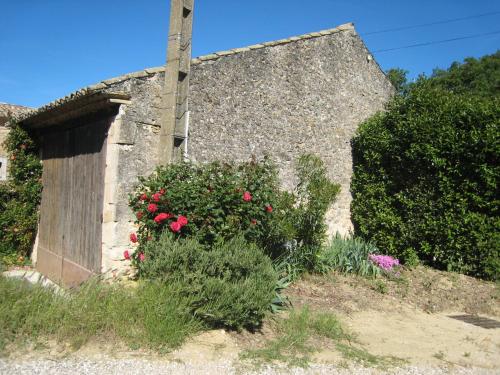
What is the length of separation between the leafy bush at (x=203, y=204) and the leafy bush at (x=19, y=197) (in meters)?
3.70

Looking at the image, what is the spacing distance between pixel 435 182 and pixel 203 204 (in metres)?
4.84

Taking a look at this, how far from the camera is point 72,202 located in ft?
23.7

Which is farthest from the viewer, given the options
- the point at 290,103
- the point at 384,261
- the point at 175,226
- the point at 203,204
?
the point at 290,103

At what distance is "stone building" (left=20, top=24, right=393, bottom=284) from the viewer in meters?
6.04

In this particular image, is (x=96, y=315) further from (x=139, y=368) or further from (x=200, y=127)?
(x=200, y=127)

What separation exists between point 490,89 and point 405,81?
4593mm

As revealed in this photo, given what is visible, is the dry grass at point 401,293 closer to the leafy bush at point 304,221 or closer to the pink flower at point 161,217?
the leafy bush at point 304,221

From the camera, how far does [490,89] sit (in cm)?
2028

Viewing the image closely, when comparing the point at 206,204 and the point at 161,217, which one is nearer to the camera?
the point at 161,217

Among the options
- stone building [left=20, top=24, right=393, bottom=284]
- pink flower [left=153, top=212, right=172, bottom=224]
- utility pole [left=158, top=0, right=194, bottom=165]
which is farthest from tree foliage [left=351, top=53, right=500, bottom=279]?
pink flower [left=153, top=212, right=172, bottom=224]

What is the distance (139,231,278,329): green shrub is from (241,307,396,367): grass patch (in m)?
0.37

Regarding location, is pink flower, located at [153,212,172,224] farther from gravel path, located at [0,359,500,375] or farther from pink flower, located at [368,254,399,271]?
pink flower, located at [368,254,399,271]

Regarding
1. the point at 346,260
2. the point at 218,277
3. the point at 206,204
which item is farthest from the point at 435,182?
the point at 218,277

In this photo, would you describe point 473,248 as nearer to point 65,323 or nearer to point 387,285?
point 387,285
